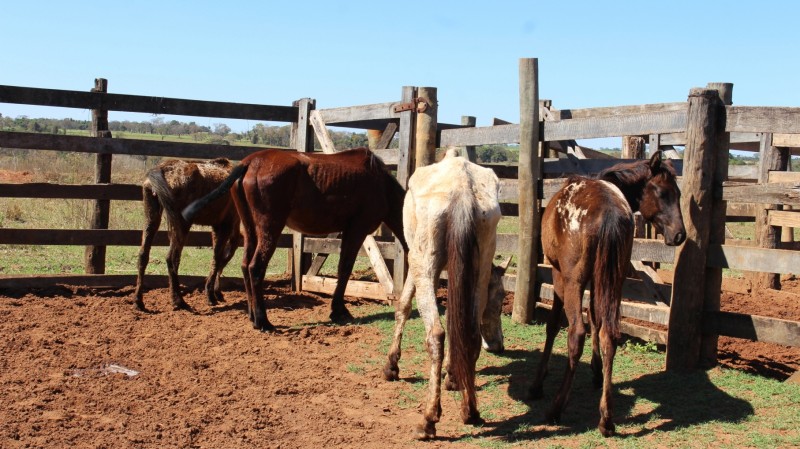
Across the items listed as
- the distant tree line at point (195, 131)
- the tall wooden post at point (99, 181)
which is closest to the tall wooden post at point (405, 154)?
the tall wooden post at point (99, 181)

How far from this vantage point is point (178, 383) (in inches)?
241

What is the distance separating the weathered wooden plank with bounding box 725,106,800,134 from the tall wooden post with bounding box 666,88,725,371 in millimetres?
101

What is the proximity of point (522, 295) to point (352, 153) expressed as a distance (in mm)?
2567

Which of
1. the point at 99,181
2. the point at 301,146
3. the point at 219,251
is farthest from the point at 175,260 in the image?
the point at 301,146

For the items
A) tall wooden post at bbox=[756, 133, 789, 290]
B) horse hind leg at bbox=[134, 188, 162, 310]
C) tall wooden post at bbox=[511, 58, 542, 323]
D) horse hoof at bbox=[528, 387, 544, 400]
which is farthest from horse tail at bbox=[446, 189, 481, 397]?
tall wooden post at bbox=[756, 133, 789, 290]

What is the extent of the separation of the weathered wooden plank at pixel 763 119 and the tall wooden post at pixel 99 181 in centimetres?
750

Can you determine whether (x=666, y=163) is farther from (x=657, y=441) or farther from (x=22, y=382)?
(x=22, y=382)

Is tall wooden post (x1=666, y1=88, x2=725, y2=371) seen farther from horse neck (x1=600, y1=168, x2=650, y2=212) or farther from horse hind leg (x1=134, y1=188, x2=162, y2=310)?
horse hind leg (x1=134, y1=188, x2=162, y2=310)

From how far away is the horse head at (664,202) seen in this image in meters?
6.10

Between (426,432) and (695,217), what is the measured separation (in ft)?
9.90

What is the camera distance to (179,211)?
9000 mm

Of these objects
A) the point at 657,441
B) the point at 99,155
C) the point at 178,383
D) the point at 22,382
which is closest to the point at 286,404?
the point at 178,383

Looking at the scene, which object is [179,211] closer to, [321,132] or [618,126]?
[321,132]

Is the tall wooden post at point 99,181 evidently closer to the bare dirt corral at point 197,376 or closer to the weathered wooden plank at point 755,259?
the bare dirt corral at point 197,376
